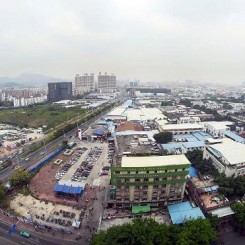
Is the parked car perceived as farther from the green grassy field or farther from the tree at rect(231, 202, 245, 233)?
the green grassy field

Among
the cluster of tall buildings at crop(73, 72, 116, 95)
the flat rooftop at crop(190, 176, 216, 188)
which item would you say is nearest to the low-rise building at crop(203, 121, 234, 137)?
the flat rooftop at crop(190, 176, 216, 188)

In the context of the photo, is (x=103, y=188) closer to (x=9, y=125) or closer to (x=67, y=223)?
(x=67, y=223)

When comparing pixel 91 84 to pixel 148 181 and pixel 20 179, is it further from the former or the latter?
pixel 148 181

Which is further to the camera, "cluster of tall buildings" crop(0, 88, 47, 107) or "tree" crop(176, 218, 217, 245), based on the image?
"cluster of tall buildings" crop(0, 88, 47, 107)

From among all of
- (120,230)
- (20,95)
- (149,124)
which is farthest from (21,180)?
(20,95)

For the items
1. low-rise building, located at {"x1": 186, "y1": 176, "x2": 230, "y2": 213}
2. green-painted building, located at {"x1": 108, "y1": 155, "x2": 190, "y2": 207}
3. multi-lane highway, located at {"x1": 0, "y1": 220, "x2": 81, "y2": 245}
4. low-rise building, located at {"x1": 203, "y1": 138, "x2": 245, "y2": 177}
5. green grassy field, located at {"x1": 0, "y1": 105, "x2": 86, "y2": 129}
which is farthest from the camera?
green grassy field, located at {"x1": 0, "y1": 105, "x2": 86, "y2": 129}
